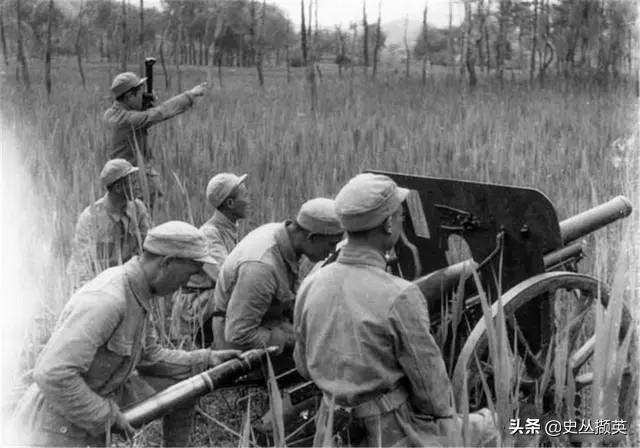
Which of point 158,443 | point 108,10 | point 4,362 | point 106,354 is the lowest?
point 158,443

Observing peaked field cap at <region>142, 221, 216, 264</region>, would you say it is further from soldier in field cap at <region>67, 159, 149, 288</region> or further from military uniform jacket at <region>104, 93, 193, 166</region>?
military uniform jacket at <region>104, 93, 193, 166</region>

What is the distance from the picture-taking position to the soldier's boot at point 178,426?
310 cm

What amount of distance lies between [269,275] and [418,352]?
3.89 feet

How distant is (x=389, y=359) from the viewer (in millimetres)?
2459

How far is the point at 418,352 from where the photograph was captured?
94.7 inches

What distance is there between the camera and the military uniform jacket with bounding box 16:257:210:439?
2611 mm

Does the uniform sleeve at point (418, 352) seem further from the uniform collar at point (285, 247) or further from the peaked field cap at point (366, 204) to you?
the uniform collar at point (285, 247)

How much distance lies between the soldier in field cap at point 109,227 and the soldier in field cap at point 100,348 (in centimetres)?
151

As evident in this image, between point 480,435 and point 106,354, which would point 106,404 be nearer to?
point 106,354

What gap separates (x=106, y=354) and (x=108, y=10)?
13463 mm

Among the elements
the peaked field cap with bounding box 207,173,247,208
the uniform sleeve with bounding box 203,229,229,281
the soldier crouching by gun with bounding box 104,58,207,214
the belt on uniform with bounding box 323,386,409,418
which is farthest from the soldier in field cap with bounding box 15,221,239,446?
the soldier crouching by gun with bounding box 104,58,207,214

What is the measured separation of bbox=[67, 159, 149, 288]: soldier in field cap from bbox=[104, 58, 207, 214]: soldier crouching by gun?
1.21 meters

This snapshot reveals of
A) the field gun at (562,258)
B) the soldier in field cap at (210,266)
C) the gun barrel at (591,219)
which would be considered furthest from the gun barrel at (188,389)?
the gun barrel at (591,219)

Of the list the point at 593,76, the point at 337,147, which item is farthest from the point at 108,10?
the point at 337,147
